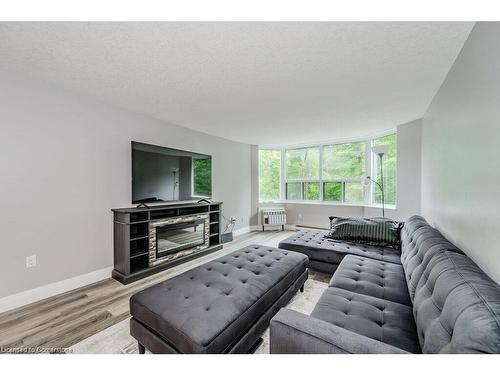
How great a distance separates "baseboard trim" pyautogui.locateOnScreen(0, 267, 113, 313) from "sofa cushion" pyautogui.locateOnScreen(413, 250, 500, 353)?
10.2 ft

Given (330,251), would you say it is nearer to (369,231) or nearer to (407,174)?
(369,231)

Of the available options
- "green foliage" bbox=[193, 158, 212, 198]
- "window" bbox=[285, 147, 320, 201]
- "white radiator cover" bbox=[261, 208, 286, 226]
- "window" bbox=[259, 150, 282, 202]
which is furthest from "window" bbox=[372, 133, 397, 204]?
"green foliage" bbox=[193, 158, 212, 198]

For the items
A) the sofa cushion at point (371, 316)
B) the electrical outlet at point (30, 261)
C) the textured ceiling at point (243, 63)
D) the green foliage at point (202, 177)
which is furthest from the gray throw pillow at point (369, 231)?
the electrical outlet at point (30, 261)

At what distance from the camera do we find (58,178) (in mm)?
2291

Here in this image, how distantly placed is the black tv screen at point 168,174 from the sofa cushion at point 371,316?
2.66 m

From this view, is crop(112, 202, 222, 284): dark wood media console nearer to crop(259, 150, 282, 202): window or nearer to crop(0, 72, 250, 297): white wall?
crop(0, 72, 250, 297): white wall

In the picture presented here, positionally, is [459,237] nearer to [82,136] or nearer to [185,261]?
[185,261]

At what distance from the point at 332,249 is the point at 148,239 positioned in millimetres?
2342

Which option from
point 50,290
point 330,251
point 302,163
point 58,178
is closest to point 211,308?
point 330,251

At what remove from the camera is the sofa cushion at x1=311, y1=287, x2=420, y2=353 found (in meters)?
1.10

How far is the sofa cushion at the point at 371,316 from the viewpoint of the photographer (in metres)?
1.10

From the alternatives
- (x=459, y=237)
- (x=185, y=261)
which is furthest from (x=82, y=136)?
(x=459, y=237)

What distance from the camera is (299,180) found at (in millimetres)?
5562

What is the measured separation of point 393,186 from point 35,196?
17.4 ft
